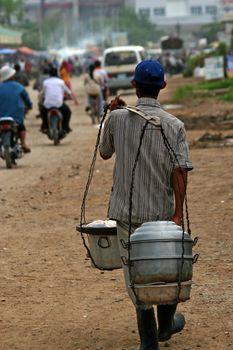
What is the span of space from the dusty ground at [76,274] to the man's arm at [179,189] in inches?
31.3

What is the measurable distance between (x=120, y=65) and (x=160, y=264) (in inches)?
1381

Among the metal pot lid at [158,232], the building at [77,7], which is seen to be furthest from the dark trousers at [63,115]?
the building at [77,7]

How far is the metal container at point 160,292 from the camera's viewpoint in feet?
19.7

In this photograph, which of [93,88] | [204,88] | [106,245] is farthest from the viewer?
Result: [204,88]

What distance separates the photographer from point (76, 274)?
8961 mm

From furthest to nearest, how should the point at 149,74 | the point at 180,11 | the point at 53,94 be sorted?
1. the point at 180,11
2. the point at 53,94
3. the point at 149,74

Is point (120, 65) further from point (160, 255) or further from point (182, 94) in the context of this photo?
point (160, 255)

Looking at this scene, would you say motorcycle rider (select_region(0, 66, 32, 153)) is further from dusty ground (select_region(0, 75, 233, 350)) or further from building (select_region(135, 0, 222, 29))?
building (select_region(135, 0, 222, 29))

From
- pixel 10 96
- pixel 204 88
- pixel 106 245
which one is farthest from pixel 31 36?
pixel 106 245

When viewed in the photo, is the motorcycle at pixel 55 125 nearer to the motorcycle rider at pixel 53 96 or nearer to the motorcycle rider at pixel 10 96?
the motorcycle rider at pixel 53 96

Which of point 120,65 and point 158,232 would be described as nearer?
point 158,232

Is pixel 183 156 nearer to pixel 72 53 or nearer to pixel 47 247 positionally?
pixel 47 247

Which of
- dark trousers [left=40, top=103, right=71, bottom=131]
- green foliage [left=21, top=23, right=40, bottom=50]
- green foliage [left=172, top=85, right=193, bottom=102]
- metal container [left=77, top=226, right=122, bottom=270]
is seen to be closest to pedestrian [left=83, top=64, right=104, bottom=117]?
dark trousers [left=40, top=103, right=71, bottom=131]

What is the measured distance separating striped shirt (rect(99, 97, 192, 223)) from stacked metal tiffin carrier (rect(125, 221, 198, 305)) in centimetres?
31
